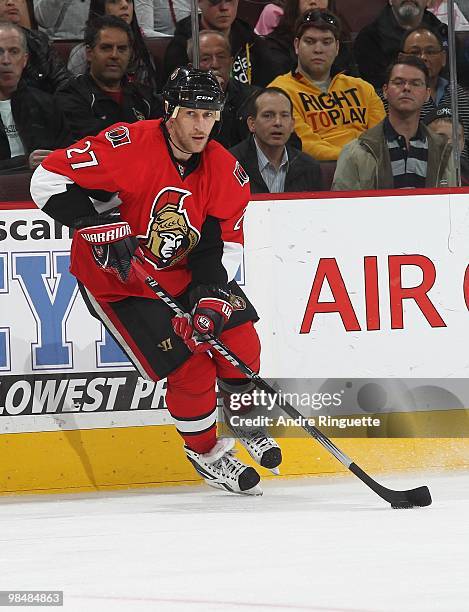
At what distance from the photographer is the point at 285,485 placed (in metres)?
3.94

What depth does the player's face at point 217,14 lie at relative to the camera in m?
4.55

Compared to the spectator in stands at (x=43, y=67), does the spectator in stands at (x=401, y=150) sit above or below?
below

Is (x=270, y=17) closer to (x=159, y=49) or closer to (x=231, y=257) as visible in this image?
(x=159, y=49)

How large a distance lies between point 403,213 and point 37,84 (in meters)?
1.31

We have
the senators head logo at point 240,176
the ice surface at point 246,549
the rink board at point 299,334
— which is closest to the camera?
the ice surface at point 246,549

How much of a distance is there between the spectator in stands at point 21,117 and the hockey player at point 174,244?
52 cm

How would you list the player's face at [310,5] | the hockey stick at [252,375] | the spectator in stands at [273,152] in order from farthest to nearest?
the player's face at [310,5]
the spectator in stands at [273,152]
the hockey stick at [252,375]

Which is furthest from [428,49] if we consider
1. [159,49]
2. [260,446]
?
[260,446]

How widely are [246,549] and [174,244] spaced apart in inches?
47.5

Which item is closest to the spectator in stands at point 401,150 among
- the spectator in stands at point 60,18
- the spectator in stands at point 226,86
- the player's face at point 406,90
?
the player's face at point 406,90

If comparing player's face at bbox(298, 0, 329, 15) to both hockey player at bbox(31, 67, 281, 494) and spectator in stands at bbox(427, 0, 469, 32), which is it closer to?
spectator in stands at bbox(427, 0, 469, 32)

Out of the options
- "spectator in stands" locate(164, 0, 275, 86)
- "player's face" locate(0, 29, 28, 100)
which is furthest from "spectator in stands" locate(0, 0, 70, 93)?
"spectator in stands" locate(164, 0, 275, 86)

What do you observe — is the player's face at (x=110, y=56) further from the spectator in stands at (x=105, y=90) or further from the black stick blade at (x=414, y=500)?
the black stick blade at (x=414, y=500)

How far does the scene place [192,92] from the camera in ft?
11.6
